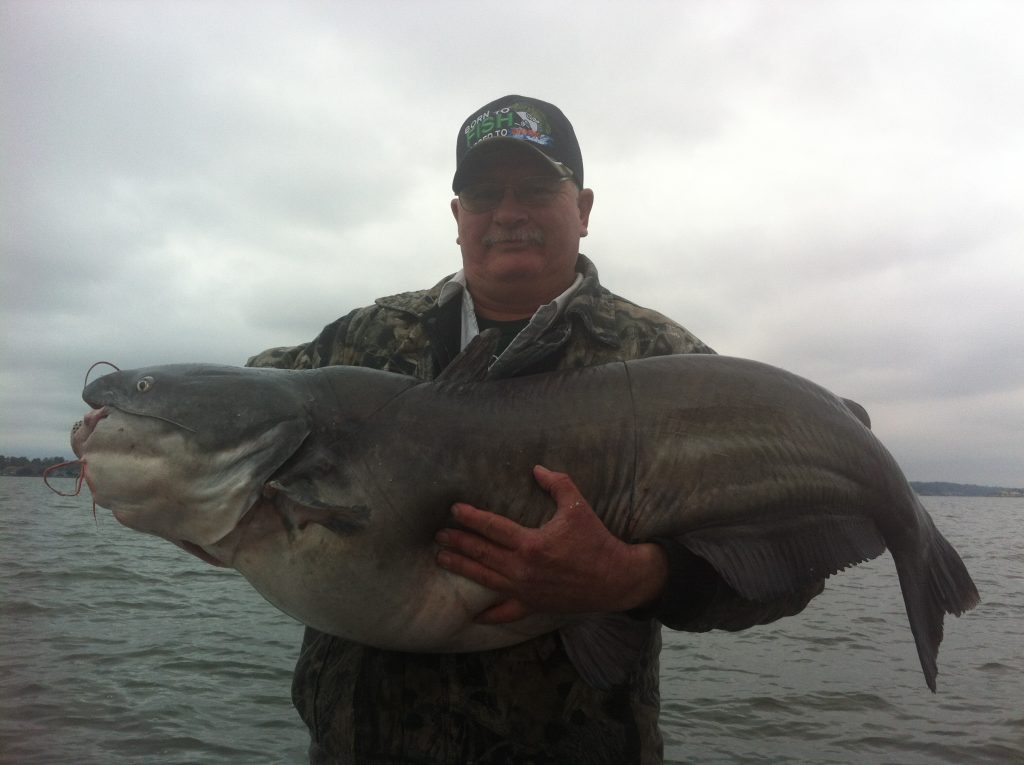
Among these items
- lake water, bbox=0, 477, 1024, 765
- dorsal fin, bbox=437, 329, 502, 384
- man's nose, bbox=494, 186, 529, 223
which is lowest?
lake water, bbox=0, 477, 1024, 765

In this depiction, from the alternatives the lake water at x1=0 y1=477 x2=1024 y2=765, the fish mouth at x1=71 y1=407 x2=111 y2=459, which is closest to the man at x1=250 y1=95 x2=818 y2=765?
the fish mouth at x1=71 y1=407 x2=111 y2=459

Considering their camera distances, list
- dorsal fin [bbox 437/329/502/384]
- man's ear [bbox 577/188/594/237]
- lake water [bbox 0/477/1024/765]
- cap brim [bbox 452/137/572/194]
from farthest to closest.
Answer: lake water [bbox 0/477/1024/765], man's ear [bbox 577/188/594/237], cap brim [bbox 452/137/572/194], dorsal fin [bbox 437/329/502/384]

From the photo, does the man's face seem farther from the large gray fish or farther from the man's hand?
the man's hand

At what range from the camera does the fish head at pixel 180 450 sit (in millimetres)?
2121

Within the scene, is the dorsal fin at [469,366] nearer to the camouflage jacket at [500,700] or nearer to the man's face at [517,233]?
the camouflage jacket at [500,700]

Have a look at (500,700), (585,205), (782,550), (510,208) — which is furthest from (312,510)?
(585,205)

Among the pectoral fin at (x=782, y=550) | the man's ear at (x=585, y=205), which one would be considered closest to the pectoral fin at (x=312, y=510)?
the pectoral fin at (x=782, y=550)

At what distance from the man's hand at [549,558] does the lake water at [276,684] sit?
186 inches

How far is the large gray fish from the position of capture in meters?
2.14

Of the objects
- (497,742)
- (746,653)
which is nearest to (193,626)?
(746,653)

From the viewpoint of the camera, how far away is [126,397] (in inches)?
86.7

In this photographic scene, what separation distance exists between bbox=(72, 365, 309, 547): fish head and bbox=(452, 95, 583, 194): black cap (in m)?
1.44

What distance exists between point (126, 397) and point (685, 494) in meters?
1.66

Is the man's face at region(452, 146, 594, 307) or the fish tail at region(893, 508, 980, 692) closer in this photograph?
the fish tail at region(893, 508, 980, 692)
